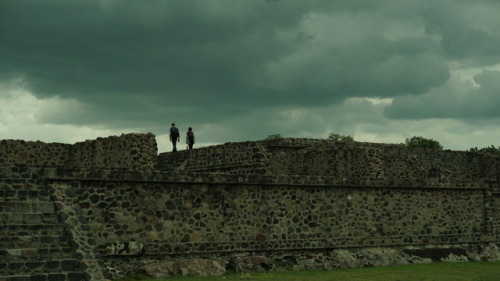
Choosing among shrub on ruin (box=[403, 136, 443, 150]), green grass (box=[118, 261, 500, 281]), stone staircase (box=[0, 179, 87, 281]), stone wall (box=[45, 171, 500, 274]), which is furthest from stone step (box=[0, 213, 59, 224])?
shrub on ruin (box=[403, 136, 443, 150])

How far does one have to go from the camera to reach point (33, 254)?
1558cm

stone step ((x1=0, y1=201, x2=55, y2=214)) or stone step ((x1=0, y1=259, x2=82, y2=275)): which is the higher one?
stone step ((x1=0, y1=201, x2=55, y2=214))

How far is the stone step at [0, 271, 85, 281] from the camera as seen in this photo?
1495 centimetres

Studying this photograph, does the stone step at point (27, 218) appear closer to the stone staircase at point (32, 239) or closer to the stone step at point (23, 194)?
the stone staircase at point (32, 239)

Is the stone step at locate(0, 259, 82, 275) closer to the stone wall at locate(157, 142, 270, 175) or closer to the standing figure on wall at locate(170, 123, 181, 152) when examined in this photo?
the stone wall at locate(157, 142, 270, 175)

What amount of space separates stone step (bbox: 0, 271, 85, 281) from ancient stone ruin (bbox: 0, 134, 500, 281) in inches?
0.8

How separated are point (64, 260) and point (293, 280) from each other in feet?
17.5

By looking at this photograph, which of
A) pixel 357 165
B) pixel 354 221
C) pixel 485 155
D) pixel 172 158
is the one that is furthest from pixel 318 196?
pixel 485 155

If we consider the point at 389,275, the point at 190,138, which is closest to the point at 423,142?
the point at 190,138

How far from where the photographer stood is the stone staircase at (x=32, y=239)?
15.3m

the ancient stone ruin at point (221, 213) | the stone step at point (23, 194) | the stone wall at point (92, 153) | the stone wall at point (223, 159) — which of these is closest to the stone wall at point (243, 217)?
the ancient stone ruin at point (221, 213)

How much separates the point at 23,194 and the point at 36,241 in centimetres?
126

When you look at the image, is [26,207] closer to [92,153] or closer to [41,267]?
[41,267]

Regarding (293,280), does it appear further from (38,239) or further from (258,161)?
(258,161)
